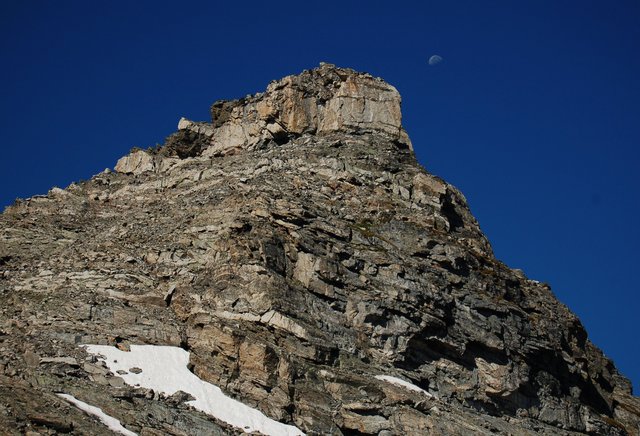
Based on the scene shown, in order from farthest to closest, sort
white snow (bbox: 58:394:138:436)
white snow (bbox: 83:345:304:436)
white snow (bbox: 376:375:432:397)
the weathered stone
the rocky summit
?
the weathered stone
white snow (bbox: 376:375:432:397)
the rocky summit
white snow (bbox: 83:345:304:436)
white snow (bbox: 58:394:138:436)

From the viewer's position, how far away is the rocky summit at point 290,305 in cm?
5659

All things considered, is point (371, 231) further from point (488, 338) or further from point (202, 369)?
point (202, 369)

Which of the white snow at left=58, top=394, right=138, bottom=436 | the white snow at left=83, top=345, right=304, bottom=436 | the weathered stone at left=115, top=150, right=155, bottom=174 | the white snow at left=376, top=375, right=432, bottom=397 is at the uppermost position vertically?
the weathered stone at left=115, top=150, right=155, bottom=174

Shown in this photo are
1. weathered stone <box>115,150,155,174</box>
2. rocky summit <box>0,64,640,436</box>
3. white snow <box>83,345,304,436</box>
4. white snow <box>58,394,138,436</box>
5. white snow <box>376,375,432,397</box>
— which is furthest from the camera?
weathered stone <box>115,150,155,174</box>

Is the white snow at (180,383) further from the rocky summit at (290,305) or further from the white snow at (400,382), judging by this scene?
the white snow at (400,382)

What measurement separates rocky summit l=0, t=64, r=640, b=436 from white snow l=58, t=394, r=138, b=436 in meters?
0.19

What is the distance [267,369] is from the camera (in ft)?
192

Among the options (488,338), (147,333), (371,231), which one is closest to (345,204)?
(371,231)

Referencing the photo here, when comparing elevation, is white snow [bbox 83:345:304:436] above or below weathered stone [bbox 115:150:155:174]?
below

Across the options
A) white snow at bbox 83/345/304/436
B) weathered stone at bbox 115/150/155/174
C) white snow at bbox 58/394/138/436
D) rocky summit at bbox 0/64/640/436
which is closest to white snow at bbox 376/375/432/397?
rocky summit at bbox 0/64/640/436

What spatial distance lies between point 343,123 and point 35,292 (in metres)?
35.4

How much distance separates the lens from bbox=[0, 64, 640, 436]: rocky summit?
56594 mm

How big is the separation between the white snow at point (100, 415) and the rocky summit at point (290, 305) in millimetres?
191

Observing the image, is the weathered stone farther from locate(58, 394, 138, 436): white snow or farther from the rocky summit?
locate(58, 394, 138, 436): white snow
